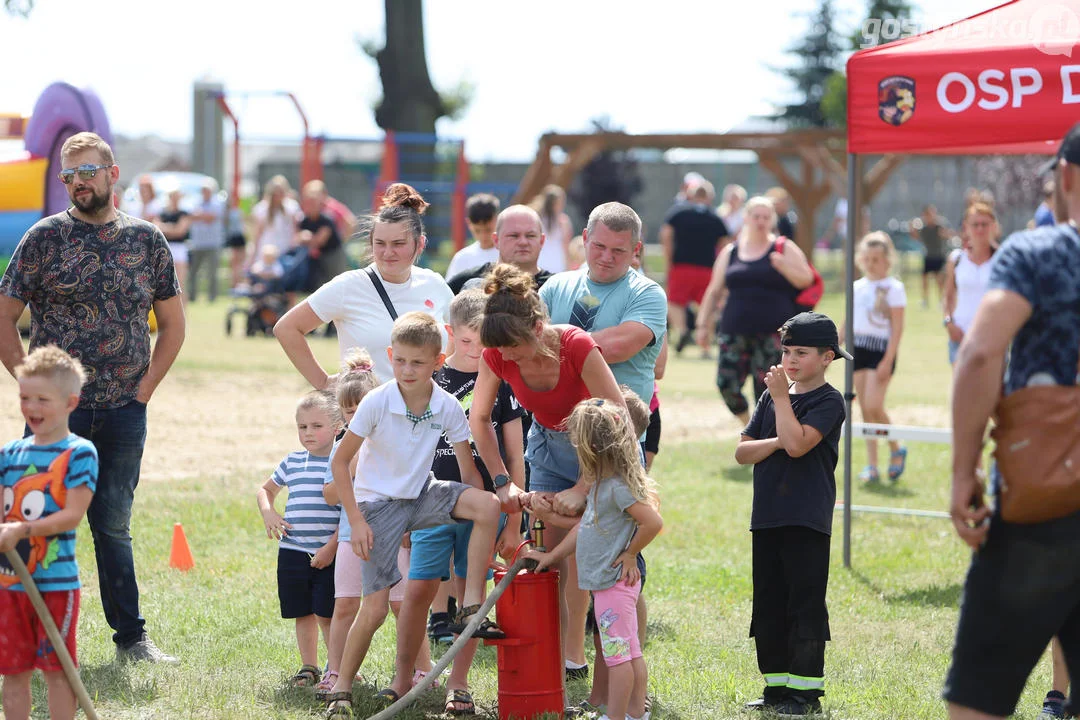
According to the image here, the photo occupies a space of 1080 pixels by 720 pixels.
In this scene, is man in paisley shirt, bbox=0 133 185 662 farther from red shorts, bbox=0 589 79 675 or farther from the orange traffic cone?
the orange traffic cone

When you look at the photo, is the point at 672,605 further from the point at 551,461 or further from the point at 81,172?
the point at 81,172

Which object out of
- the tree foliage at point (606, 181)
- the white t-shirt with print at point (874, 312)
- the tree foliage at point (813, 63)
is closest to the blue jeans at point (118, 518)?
the white t-shirt with print at point (874, 312)

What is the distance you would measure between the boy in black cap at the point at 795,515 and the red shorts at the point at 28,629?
8.31 ft

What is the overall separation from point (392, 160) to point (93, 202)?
67.7ft

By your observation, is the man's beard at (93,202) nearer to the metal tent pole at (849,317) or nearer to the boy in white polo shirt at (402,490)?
the boy in white polo shirt at (402,490)

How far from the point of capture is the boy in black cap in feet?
16.4

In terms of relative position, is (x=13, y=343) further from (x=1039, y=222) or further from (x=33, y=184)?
(x=33, y=184)

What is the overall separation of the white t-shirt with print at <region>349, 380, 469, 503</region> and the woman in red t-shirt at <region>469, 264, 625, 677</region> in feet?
0.47

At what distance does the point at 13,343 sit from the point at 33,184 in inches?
485

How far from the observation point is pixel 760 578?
5148 millimetres

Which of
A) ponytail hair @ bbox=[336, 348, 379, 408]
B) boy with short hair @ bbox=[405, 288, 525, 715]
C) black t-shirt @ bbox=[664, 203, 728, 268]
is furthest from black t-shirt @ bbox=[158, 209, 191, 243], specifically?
ponytail hair @ bbox=[336, 348, 379, 408]

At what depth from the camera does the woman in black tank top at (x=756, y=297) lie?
9805 mm

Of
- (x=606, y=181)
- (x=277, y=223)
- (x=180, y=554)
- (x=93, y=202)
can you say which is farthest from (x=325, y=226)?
(x=606, y=181)

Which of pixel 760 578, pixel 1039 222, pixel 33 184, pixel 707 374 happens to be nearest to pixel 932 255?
pixel 707 374
